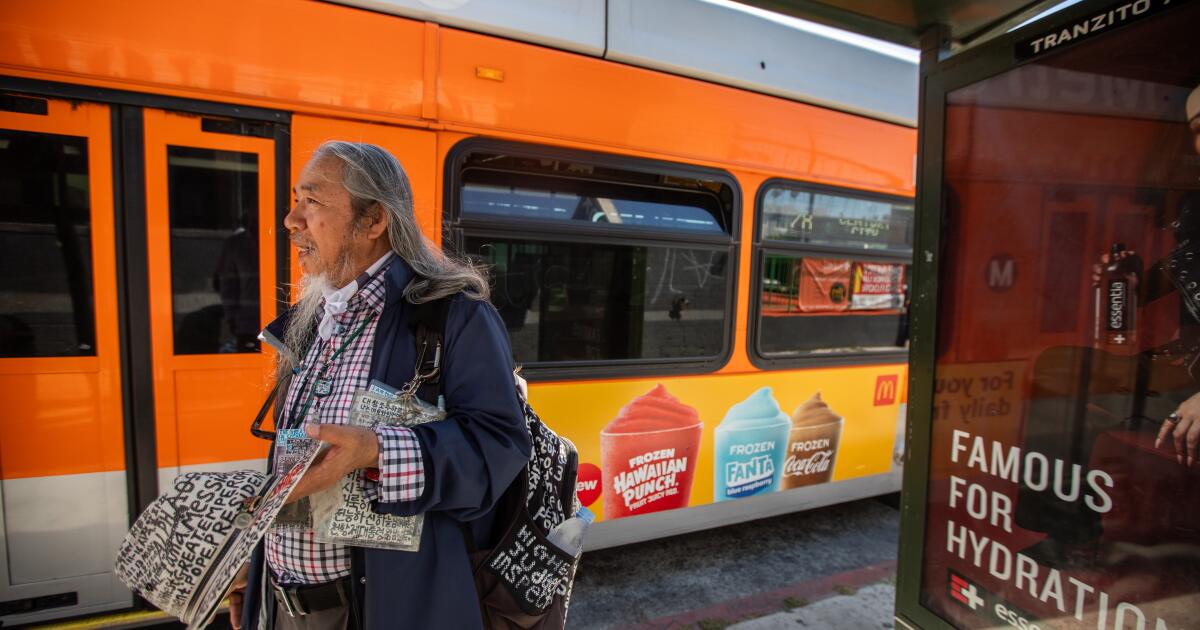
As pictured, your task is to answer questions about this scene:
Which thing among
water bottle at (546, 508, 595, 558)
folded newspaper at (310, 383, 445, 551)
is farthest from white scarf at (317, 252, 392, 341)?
water bottle at (546, 508, 595, 558)

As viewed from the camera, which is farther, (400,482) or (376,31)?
(376,31)

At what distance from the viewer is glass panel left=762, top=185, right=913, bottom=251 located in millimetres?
3480

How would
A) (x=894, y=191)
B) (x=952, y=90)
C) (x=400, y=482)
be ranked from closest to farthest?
(x=400, y=482)
(x=952, y=90)
(x=894, y=191)

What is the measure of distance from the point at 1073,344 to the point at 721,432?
6.54 ft

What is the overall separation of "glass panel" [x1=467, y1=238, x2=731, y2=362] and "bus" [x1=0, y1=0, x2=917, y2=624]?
0.01 m

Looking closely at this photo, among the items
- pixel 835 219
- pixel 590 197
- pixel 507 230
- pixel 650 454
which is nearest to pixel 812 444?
pixel 650 454

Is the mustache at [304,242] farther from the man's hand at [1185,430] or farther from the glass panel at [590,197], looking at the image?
the man's hand at [1185,430]

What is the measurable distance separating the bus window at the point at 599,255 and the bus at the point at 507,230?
1 cm

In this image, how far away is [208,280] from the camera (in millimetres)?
2389

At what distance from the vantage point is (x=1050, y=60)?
156 centimetres

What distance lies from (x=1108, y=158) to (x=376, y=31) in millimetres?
2459

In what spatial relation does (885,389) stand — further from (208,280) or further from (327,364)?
(208,280)

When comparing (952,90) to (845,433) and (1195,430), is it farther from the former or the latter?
(845,433)

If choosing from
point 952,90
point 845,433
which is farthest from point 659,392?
point 952,90
